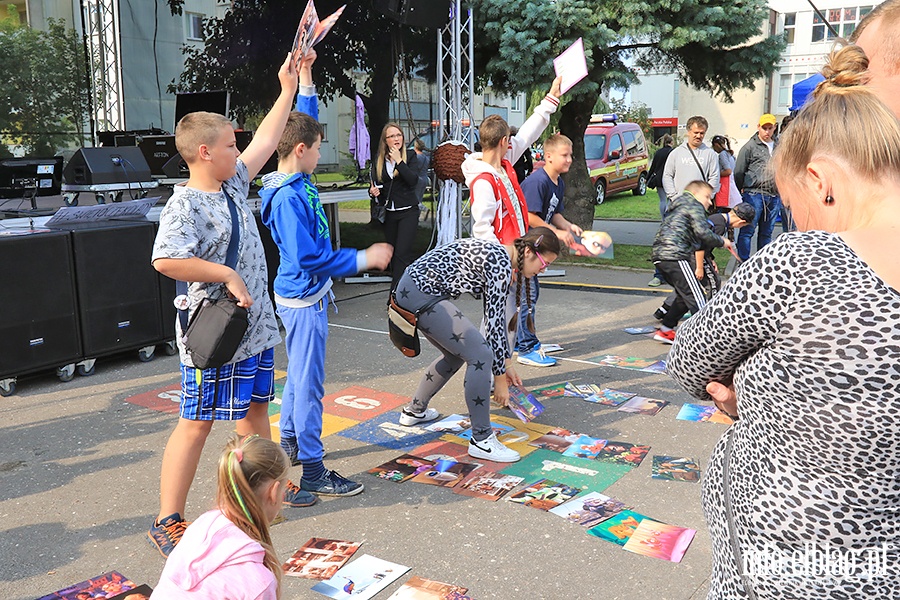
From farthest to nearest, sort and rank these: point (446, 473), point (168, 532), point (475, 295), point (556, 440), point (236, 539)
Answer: point (556, 440) < point (475, 295) < point (446, 473) < point (168, 532) < point (236, 539)

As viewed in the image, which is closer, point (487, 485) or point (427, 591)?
point (427, 591)

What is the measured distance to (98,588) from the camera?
320 centimetres

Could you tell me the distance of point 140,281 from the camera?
664cm

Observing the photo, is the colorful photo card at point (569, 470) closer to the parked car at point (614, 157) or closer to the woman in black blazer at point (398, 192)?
the woman in black blazer at point (398, 192)

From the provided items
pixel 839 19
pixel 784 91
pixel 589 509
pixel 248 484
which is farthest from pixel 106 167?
pixel 784 91

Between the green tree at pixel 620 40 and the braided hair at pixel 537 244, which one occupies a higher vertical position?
the green tree at pixel 620 40

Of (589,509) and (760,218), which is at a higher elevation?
(760,218)

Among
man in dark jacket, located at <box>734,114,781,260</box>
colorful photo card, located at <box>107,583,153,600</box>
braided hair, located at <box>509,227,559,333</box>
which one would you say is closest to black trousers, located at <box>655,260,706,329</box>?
braided hair, located at <box>509,227,559,333</box>

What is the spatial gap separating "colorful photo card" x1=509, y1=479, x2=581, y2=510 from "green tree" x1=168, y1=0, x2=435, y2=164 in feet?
27.8

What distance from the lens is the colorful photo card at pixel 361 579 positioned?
315cm

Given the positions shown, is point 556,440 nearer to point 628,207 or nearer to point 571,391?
point 571,391

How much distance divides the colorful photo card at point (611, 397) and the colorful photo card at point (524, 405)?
54 cm

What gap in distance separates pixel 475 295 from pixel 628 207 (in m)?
16.7

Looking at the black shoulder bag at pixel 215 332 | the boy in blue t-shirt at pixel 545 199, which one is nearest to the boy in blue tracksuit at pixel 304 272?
the black shoulder bag at pixel 215 332
